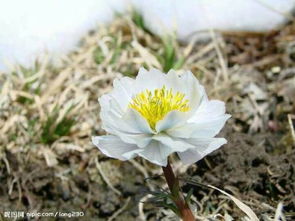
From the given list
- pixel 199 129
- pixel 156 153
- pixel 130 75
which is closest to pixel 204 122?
pixel 199 129

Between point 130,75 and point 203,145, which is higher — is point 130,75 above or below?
below

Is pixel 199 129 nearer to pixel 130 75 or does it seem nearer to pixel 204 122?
pixel 204 122

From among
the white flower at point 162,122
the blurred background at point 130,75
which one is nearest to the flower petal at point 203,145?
the white flower at point 162,122

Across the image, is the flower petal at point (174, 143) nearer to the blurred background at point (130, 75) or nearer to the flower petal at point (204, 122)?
the flower petal at point (204, 122)

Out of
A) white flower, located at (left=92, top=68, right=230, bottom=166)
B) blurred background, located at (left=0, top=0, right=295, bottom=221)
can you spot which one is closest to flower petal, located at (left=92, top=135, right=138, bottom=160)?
white flower, located at (left=92, top=68, right=230, bottom=166)

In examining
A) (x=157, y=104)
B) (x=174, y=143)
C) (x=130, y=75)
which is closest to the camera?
(x=174, y=143)

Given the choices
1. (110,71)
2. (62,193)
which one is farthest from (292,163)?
(110,71)

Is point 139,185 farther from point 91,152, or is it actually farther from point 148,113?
point 148,113
